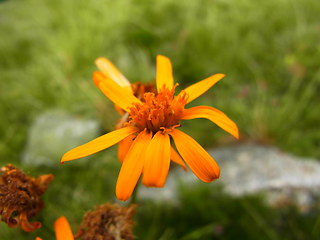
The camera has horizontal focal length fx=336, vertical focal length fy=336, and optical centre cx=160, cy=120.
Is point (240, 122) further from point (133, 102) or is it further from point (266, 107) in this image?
point (133, 102)

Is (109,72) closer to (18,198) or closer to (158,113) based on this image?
(158,113)

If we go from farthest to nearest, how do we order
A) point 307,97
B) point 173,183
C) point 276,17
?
point 276,17
point 307,97
point 173,183

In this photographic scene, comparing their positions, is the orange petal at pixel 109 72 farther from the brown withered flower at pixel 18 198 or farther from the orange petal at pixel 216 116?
the brown withered flower at pixel 18 198

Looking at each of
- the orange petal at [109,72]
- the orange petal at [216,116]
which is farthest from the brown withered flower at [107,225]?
the orange petal at [109,72]

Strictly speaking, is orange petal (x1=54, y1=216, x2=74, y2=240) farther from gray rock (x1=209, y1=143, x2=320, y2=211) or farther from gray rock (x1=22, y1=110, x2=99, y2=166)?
gray rock (x1=22, y1=110, x2=99, y2=166)


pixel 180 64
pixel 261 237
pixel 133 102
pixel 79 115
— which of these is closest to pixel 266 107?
pixel 180 64
